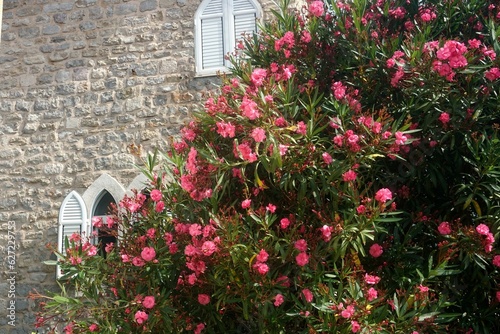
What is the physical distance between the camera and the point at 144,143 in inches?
296

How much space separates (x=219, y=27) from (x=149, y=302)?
4340mm

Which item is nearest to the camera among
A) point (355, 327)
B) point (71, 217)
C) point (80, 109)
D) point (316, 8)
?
point (355, 327)

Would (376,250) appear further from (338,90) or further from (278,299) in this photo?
(338,90)

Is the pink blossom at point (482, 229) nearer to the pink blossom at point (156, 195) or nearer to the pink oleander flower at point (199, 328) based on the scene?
the pink oleander flower at point (199, 328)

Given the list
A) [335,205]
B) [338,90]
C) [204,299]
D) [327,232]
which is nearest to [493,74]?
[338,90]

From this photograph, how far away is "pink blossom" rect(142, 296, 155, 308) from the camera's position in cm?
412

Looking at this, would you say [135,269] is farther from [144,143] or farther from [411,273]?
[144,143]

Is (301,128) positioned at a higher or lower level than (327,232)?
higher

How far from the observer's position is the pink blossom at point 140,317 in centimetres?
412

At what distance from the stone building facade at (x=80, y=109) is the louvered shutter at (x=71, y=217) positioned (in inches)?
2.3

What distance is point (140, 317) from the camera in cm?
413

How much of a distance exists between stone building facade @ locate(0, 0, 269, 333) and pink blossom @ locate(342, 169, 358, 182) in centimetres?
374

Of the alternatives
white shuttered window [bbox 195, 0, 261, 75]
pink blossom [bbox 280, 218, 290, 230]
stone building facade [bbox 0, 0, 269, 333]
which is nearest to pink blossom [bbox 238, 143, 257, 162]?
pink blossom [bbox 280, 218, 290, 230]

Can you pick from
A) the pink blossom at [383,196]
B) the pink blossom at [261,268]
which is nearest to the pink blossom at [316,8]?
the pink blossom at [383,196]
